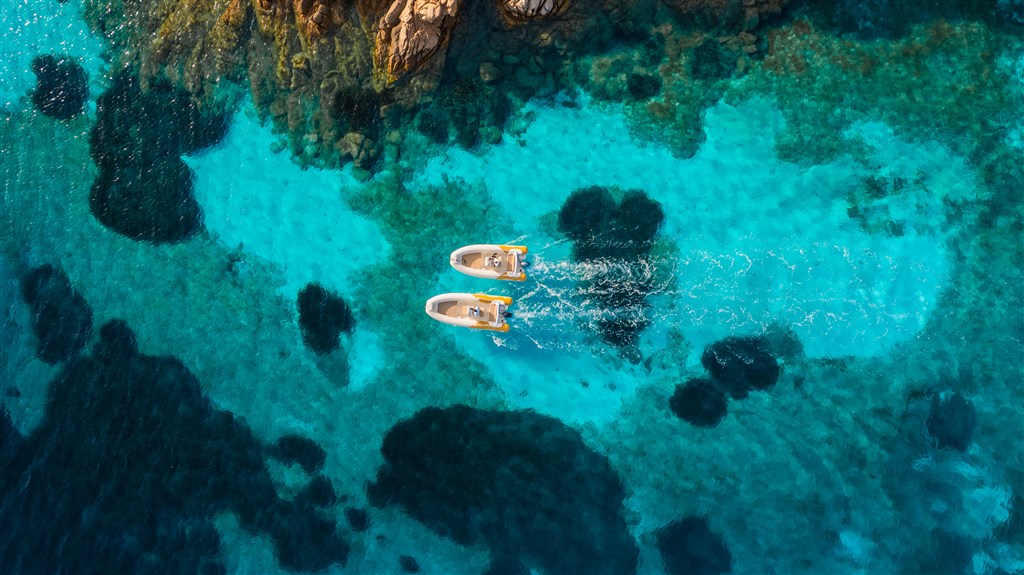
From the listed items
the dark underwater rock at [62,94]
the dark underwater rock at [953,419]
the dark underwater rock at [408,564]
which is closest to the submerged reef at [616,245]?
the dark underwater rock at [953,419]

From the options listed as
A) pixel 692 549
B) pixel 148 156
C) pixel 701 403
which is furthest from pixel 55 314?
pixel 692 549

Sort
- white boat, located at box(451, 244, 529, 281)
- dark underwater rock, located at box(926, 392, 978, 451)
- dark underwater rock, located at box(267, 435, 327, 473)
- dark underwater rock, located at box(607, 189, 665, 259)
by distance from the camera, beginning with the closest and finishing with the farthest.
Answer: dark underwater rock, located at box(926, 392, 978, 451) < white boat, located at box(451, 244, 529, 281) < dark underwater rock, located at box(607, 189, 665, 259) < dark underwater rock, located at box(267, 435, 327, 473)

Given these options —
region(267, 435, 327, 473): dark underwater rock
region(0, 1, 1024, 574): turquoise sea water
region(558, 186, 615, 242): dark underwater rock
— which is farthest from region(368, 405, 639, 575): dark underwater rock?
region(558, 186, 615, 242): dark underwater rock

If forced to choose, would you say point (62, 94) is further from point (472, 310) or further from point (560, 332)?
point (560, 332)

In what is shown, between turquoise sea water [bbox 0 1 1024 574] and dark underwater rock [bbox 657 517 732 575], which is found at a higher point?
turquoise sea water [bbox 0 1 1024 574]

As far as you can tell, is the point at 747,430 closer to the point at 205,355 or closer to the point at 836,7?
the point at 836,7

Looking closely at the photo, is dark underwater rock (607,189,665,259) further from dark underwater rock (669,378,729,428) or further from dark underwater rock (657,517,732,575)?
dark underwater rock (657,517,732,575)
